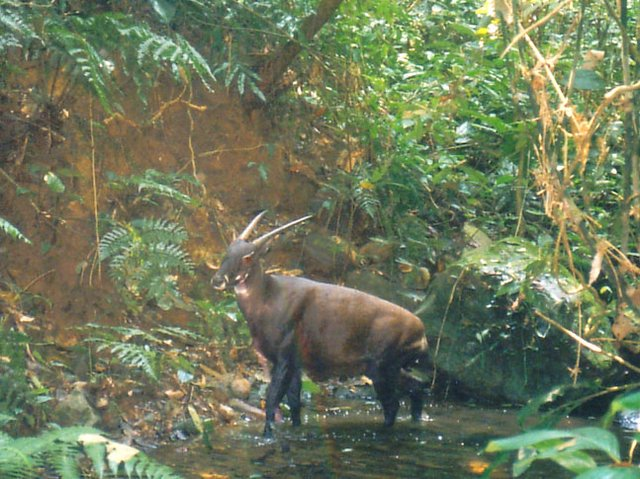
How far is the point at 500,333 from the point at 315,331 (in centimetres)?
180

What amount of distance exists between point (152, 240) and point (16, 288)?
971mm

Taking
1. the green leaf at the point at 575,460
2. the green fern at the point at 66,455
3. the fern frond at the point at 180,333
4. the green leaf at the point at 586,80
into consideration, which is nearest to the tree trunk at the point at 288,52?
the fern frond at the point at 180,333

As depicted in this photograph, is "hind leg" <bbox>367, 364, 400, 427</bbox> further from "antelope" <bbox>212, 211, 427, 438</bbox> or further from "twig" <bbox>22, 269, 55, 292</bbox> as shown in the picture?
"twig" <bbox>22, 269, 55, 292</bbox>

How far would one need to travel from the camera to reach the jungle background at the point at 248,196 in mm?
6227

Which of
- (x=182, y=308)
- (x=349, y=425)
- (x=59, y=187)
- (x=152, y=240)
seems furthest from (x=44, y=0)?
(x=349, y=425)

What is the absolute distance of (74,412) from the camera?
593cm

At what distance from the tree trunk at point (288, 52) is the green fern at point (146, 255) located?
213 centimetres

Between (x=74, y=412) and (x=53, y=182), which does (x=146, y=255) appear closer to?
(x=53, y=182)

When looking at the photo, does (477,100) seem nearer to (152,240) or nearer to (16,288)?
(152,240)

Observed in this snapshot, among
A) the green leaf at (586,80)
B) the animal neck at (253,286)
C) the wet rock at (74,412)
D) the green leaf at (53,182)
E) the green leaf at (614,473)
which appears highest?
the green leaf at (586,80)

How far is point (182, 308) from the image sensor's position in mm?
7484

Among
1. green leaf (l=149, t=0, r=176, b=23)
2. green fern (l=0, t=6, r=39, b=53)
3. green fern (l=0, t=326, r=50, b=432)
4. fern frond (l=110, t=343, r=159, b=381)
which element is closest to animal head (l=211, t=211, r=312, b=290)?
fern frond (l=110, t=343, r=159, b=381)

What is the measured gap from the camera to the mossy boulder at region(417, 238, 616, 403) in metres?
7.73

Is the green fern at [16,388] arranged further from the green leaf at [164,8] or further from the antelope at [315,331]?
the green leaf at [164,8]
